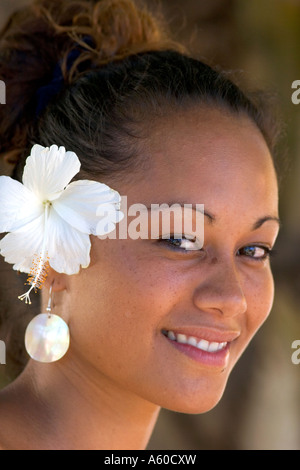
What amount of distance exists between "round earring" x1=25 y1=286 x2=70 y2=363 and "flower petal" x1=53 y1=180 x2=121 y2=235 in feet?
0.74

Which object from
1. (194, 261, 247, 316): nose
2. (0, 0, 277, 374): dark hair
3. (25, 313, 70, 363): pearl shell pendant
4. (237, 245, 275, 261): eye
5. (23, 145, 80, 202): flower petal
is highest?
(0, 0, 277, 374): dark hair

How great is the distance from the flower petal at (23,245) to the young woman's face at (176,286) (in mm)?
110

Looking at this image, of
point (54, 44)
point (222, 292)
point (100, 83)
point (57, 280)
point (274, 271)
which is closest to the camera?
point (222, 292)

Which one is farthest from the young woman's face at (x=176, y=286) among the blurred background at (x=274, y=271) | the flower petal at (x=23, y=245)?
the blurred background at (x=274, y=271)

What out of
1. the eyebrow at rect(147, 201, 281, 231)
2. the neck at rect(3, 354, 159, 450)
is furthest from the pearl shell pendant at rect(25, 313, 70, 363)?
the eyebrow at rect(147, 201, 281, 231)

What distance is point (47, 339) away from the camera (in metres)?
1.58

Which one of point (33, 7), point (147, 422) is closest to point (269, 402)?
point (147, 422)

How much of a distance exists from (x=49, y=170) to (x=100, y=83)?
1.00 ft

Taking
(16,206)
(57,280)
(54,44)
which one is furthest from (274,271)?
(16,206)

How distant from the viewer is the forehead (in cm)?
158

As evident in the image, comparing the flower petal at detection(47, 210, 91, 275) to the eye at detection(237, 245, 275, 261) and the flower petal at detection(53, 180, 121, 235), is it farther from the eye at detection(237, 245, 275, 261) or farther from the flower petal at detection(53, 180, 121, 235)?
the eye at detection(237, 245, 275, 261)

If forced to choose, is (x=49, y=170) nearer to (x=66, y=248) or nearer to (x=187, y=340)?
(x=66, y=248)

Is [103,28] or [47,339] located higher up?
[103,28]

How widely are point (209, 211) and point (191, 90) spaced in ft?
1.13
